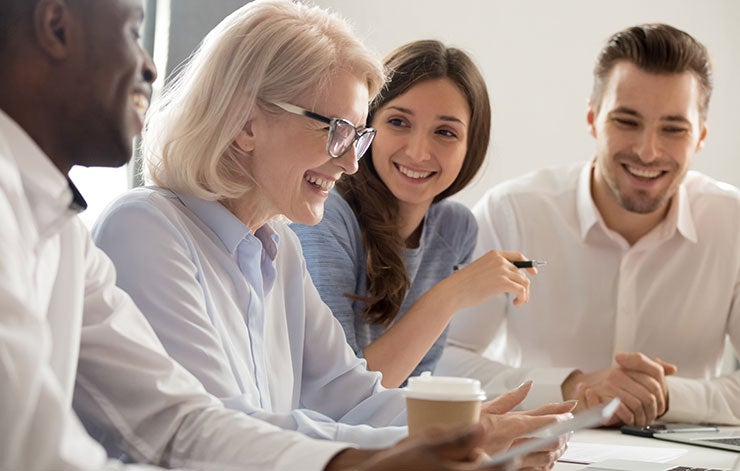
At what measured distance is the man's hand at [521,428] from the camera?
1.60m

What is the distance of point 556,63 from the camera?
14.4 feet

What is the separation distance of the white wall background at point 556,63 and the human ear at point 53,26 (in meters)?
3.28

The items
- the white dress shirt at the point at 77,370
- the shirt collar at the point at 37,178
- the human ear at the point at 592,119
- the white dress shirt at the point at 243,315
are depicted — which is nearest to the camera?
the white dress shirt at the point at 77,370

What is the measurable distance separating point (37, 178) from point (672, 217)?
2515 mm

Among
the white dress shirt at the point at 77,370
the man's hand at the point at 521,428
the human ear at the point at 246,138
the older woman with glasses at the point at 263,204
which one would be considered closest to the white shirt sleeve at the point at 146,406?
the white dress shirt at the point at 77,370

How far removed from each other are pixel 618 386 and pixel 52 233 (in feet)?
5.93

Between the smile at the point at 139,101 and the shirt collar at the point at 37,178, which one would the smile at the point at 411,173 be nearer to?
the smile at the point at 139,101

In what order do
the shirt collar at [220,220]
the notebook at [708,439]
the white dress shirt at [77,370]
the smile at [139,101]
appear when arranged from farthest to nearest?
the notebook at [708,439]
the shirt collar at [220,220]
the smile at [139,101]
the white dress shirt at [77,370]

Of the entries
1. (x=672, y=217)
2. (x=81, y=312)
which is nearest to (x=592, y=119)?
(x=672, y=217)

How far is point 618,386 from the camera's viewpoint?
A: 255cm

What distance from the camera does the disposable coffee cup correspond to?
4.23 ft

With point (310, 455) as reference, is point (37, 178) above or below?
above

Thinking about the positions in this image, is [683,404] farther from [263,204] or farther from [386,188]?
[263,204]

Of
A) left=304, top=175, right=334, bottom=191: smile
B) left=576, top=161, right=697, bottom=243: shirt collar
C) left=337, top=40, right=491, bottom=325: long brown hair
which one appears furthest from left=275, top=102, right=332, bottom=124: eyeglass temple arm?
left=576, top=161, right=697, bottom=243: shirt collar
